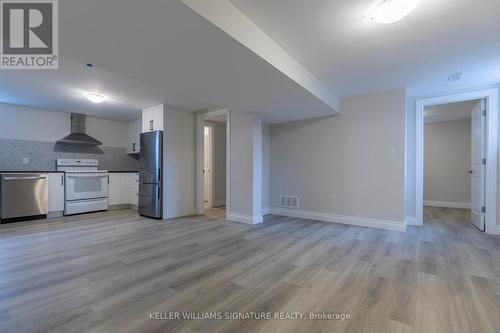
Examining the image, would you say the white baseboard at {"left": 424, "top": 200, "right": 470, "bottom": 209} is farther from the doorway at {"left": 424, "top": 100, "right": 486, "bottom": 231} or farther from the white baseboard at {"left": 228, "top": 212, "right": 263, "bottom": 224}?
the white baseboard at {"left": 228, "top": 212, "right": 263, "bottom": 224}

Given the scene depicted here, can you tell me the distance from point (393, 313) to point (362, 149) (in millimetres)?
2876

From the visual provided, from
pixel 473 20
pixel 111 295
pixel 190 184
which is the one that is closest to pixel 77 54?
pixel 111 295

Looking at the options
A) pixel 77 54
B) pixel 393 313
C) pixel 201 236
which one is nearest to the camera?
pixel 393 313

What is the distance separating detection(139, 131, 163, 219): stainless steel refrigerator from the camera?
430cm

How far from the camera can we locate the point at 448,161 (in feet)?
19.1

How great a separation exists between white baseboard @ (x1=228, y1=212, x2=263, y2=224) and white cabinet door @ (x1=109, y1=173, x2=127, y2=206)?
2.98 metres

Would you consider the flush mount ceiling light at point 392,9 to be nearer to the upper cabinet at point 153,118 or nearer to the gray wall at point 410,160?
the gray wall at point 410,160

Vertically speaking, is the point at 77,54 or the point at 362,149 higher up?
the point at 77,54

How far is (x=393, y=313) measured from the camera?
58.3 inches

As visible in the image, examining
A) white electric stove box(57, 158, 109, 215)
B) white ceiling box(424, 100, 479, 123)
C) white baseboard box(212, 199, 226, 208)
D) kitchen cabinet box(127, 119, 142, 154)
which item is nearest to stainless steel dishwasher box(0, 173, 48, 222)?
white electric stove box(57, 158, 109, 215)

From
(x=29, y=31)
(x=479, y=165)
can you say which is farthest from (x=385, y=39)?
(x=29, y=31)

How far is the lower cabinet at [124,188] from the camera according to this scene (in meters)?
5.31

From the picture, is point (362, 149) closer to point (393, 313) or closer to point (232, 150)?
point (232, 150)

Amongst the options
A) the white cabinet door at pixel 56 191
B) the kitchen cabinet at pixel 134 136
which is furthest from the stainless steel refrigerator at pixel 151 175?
the white cabinet door at pixel 56 191
